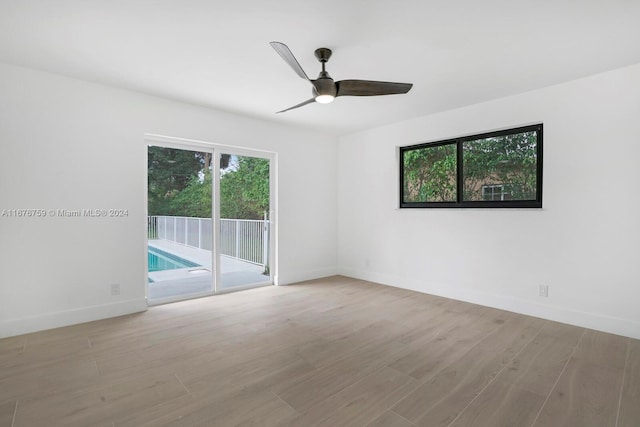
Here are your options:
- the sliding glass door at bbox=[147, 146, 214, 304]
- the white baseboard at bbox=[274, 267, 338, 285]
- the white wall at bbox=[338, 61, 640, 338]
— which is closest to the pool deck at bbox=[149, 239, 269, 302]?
the sliding glass door at bbox=[147, 146, 214, 304]

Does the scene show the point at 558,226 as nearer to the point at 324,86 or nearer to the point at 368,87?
the point at 368,87

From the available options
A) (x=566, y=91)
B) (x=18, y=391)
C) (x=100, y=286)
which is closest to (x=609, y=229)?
(x=566, y=91)

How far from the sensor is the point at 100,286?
10.8ft

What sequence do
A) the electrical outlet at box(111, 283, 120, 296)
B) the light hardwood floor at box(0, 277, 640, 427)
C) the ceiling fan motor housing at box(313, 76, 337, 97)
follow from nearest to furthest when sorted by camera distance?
the light hardwood floor at box(0, 277, 640, 427) < the ceiling fan motor housing at box(313, 76, 337, 97) < the electrical outlet at box(111, 283, 120, 296)

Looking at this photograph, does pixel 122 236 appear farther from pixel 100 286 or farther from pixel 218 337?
pixel 218 337

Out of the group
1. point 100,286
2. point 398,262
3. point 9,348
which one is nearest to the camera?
point 9,348

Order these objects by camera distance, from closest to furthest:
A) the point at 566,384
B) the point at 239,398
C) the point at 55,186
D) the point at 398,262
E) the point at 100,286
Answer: the point at 239,398
the point at 566,384
the point at 55,186
the point at 100,286
the point at 398,262

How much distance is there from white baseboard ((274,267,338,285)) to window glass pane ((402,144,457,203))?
6.04ft

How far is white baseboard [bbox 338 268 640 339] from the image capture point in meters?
2.88

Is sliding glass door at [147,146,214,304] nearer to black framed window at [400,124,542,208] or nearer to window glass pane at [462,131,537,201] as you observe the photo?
black framed window at [400,124,542,208]

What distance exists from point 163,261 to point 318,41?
322 cm

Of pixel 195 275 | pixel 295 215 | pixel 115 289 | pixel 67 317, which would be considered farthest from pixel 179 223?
pixel 295 215

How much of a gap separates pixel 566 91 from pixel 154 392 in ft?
14.7

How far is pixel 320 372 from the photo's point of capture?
7.32ft
